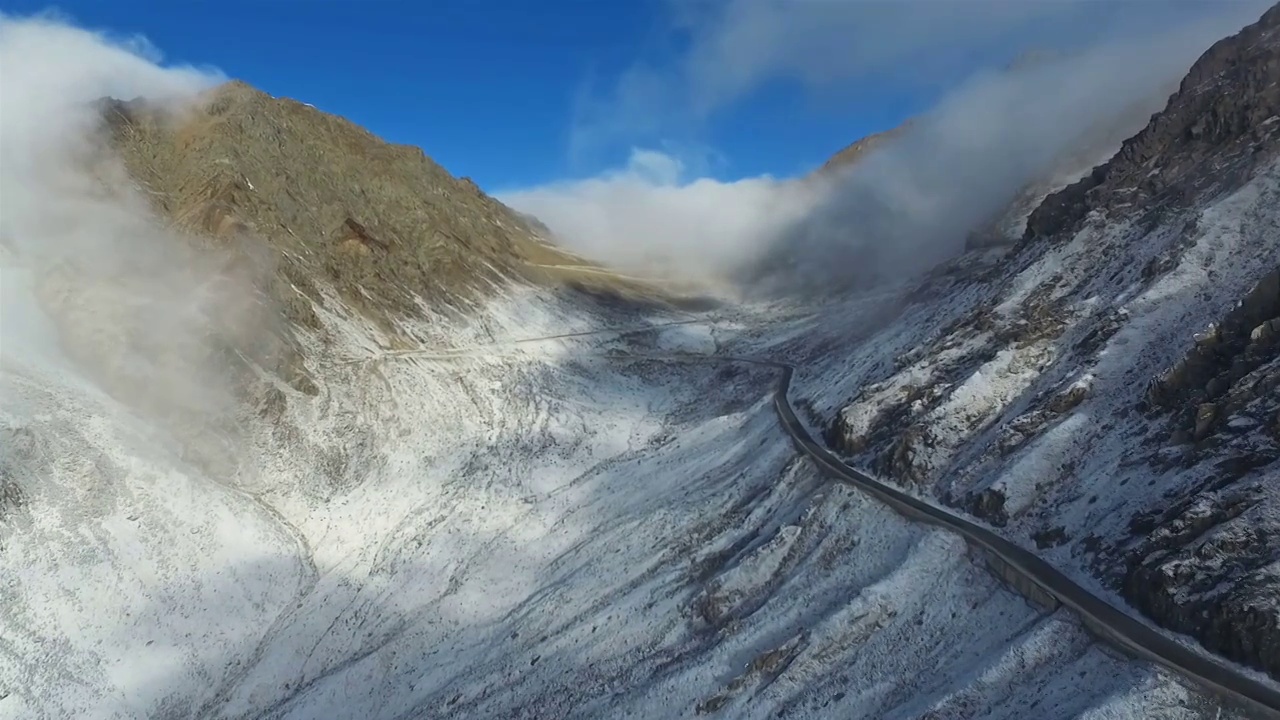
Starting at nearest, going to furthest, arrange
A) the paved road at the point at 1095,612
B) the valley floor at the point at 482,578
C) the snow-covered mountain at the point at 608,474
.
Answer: the paved road at the point at 1095,612 → the snow-covered mountain at the point at 608,474 → the valley floor at the point at 482,578

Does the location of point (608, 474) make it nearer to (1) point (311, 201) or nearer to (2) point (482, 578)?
(2) point (482, 578)

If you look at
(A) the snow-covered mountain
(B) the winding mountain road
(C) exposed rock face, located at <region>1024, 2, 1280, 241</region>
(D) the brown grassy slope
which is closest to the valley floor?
(A) the snow-covered mountain

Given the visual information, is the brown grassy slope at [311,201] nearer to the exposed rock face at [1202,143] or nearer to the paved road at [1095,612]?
the paved road at [1095,612]

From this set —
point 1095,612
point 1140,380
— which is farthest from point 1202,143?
point 1095,612

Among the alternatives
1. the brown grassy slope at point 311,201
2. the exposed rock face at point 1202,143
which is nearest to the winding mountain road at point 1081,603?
the exposed rock face at point 1202,143

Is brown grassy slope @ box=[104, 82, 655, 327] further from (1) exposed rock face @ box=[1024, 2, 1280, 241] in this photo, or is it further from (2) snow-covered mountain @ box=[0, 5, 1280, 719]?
(1) exposed rock face @ box=[1024, 2, 1280, 241]
